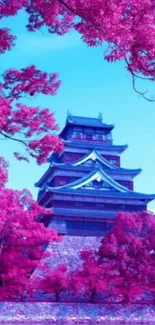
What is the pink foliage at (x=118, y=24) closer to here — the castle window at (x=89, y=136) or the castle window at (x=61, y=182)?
the castle window at (x=61, y=182)

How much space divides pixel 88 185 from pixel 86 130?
22.0 feet

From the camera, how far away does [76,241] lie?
25922 mm

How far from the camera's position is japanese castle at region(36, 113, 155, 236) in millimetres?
28359

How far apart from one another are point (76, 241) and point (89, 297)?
6.01 m

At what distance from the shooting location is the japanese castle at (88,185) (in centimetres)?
2836

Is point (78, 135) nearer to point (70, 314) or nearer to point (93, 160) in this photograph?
point (93, 160)

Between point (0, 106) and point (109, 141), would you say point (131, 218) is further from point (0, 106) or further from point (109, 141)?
point (109, 141)

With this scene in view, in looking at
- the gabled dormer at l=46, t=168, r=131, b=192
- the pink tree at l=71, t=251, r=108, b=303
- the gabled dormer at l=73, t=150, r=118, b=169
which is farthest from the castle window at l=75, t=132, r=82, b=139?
the pink tree at l=71, t=251, r=108, b=303

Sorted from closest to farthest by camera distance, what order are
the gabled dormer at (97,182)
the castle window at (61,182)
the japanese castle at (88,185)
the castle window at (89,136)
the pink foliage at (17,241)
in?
the pink foliage at (17,241) < the japanese castle at (88,185) < the gabled dormer at (97,182) < the castle window at (61,182) < the castle window at (89,136)

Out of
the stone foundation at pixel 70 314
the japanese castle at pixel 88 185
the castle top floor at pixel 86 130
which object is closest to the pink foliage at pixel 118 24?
the stone foundation at pixel 70 314

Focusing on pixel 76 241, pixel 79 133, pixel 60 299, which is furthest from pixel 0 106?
pixel 79 133

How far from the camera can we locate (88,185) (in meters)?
30.0

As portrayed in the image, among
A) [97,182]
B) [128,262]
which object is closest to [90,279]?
[128,262]

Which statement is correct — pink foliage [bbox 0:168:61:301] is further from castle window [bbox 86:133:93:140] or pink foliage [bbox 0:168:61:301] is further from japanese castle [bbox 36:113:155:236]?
castle window [bbox 86:133:93:140]
